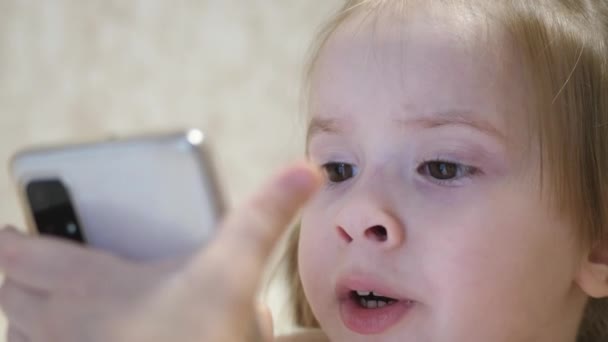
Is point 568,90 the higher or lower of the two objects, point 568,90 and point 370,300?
the higher

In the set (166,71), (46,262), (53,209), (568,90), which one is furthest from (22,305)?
A: (166,71)

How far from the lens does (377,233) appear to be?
24.6 inches

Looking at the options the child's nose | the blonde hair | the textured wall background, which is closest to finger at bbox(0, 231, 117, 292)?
the child's nose

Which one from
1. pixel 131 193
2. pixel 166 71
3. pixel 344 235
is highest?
pixel 131 193

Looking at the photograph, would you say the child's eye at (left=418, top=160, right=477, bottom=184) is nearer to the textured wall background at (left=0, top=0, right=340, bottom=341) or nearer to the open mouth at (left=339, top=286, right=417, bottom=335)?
the open mouth at (left=339, top=286, right=417, bottom=335)

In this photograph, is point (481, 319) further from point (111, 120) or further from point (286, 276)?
point (111, 120)

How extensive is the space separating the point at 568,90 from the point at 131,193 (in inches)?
14.7

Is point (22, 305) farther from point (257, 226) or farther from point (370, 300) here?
point (370, 300)

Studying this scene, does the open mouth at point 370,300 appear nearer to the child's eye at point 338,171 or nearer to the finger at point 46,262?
the child's eye at point 338,171

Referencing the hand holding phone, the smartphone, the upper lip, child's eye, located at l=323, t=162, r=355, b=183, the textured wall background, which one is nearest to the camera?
the hand holding phone

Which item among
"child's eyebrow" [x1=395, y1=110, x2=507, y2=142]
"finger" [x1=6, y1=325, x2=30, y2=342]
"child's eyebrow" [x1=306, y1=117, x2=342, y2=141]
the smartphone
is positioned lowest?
"finger" [x1=6, y1=325, x2=30, y2=342]

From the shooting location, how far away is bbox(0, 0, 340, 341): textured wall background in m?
1.53

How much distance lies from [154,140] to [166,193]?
36 mm

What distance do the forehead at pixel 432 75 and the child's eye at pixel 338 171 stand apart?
2.1 inches
